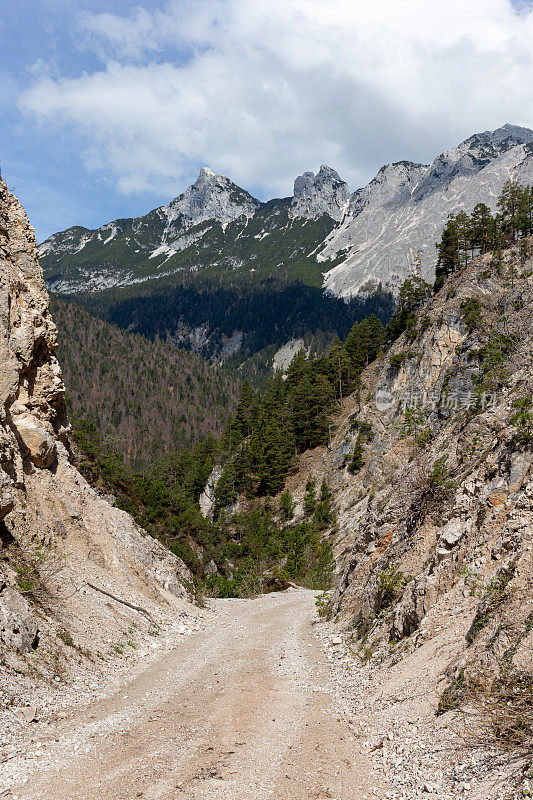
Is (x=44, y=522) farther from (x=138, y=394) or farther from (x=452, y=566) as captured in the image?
(x=138, y=394)

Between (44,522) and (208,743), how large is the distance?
983 cm

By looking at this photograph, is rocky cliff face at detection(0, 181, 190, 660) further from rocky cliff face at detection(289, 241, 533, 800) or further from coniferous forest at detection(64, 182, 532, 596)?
coniferous forest at detection(64, 182, 532, 596)

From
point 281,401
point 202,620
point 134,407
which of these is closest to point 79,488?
point 202,620

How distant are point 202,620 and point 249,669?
810 centimetres

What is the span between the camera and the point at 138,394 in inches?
7067

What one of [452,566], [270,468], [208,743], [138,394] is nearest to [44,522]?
[208,743]

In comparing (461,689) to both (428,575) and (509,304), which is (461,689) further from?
(509,304)

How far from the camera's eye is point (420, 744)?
6117 millimetres

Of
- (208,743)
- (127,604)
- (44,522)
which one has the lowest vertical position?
(208,743)

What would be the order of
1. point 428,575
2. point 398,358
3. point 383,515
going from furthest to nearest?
point 398,358 < point 383,515 < point 428,575

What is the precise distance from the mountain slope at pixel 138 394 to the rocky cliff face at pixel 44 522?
126m

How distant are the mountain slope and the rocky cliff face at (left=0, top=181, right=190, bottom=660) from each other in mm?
125850

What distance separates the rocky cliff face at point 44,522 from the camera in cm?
1114

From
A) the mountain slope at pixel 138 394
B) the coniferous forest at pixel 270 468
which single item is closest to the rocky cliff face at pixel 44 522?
the coniferous forest at pixel 270 468
